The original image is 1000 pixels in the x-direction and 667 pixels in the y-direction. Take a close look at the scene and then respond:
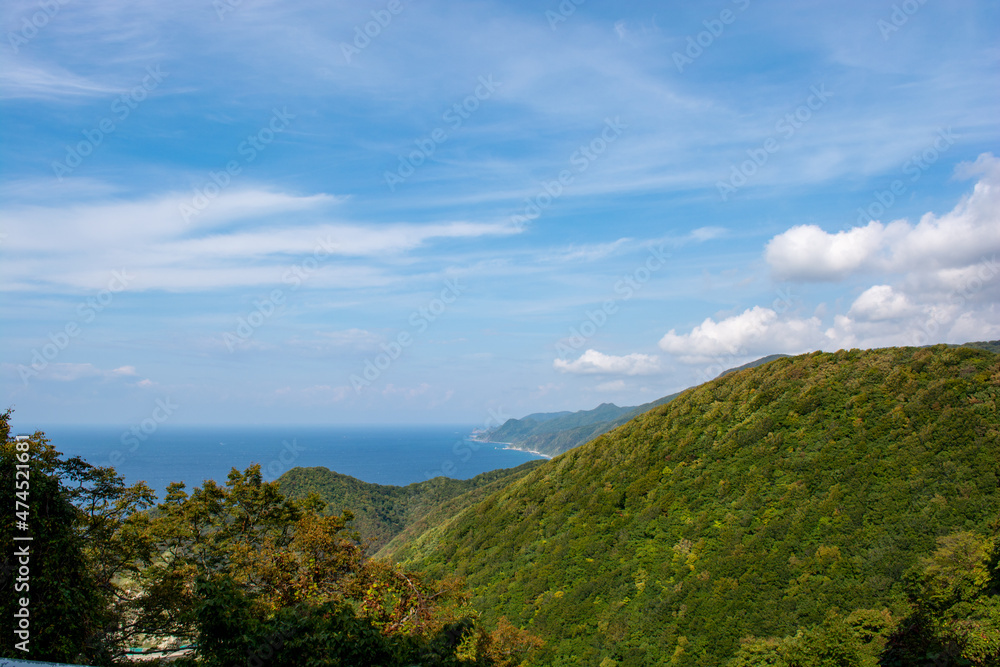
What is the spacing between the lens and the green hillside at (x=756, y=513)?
17.9 meters

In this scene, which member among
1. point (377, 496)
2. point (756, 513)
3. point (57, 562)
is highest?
point (57, 562)

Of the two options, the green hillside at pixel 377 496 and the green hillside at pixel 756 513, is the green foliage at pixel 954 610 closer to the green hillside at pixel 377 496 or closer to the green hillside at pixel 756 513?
the green hillside at pixel 756 513

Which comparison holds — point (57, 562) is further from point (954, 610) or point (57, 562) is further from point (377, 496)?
point (377, 496)

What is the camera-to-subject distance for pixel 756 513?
2280 centimetres

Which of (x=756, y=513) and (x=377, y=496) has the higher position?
(x=756, y=513)

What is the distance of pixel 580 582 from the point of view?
82.1ft

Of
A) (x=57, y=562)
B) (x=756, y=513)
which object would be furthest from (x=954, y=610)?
(x=57, y=562)

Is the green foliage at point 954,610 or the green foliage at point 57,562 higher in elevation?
the green foliage at point 57,562

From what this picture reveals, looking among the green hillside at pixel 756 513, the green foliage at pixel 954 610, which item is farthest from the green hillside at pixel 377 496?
the green foliage at pixel 954 610

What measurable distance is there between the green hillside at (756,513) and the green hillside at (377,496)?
60.6m

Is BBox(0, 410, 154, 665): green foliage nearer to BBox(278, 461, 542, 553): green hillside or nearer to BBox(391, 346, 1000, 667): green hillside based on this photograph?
BBox(391, 346, 1000, 667): green hillside

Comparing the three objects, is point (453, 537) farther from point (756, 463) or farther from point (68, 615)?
point (68, 615)

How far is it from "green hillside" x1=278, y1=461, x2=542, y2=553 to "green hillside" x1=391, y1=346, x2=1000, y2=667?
6062 cm

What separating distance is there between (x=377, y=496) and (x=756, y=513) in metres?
89.4
